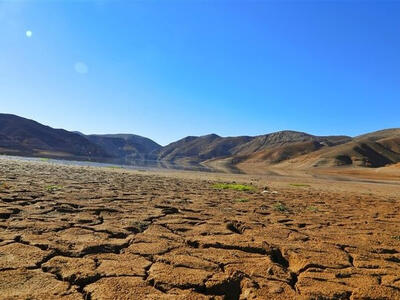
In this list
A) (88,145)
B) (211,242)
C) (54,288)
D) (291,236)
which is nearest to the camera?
(54,288)

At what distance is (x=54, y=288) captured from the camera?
2.58m

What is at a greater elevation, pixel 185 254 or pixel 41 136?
pixel 41 136

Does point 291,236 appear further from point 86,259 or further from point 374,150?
point 374,150

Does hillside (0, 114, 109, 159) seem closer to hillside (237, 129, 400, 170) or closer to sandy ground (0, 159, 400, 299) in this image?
hillside (237, 129, 400, 170)

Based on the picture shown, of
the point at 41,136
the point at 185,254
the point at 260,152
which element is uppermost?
the point at 41,136

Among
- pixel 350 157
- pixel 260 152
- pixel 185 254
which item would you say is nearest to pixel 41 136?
pixel 260 152

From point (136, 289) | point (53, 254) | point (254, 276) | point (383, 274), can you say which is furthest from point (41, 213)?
point (383, 274)

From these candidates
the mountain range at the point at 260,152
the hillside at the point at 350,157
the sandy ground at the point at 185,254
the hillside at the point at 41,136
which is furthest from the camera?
the hillside at the point at 41,136

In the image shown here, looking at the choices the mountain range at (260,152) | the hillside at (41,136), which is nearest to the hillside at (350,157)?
the mountain range at (260,152)

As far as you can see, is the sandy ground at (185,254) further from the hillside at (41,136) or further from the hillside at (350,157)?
the hillside at (41,136)

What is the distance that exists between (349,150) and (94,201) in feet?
346

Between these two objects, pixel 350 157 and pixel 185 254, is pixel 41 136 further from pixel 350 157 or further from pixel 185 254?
pixel 185 254

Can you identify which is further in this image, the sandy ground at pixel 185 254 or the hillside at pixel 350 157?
the hillside at pixel 350 157

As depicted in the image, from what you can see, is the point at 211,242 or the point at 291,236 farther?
the point at 291,236
